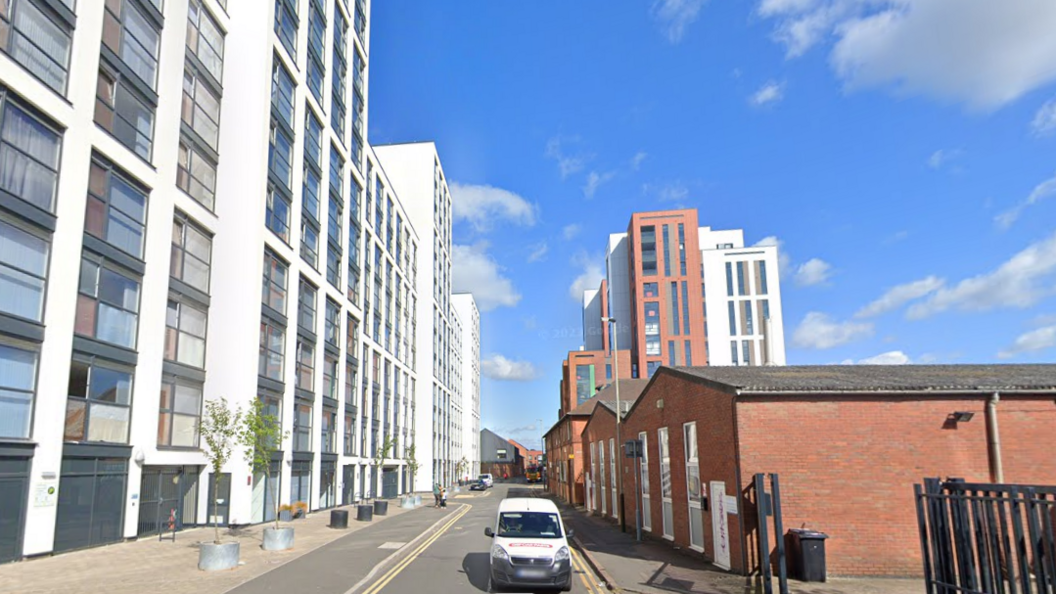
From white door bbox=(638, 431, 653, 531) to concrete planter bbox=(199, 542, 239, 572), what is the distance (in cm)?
1317

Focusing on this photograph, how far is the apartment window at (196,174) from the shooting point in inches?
1057

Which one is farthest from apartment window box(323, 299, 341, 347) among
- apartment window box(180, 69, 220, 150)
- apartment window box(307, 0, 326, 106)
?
apartment window box(180, 69, 220, 150)

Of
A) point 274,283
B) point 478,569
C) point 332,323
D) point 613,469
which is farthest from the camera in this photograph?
point 332,323

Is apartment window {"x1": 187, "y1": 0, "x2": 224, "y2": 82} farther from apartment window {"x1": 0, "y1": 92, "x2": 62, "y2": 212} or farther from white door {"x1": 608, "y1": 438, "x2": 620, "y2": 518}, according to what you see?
white door {"x1": 608, "y1": 438, "x2": 620, "y2": 518}

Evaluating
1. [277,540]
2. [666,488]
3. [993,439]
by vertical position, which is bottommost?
[277,540]

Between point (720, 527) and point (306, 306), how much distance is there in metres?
26.9

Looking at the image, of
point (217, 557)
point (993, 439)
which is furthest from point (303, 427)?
point (993, 439)

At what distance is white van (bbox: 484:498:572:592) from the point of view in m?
13.5

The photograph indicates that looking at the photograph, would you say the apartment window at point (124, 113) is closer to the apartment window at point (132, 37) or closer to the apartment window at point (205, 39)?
the apartment window at point (132, 37)

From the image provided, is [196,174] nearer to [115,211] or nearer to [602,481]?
[115,211]

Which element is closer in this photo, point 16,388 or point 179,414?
point 16,388

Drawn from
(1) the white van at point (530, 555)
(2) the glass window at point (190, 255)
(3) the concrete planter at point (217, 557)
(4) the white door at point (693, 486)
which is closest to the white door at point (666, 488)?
(4) the white door at point (693, 486)

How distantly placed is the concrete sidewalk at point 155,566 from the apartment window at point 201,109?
15875 mm

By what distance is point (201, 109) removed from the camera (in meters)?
28.7
